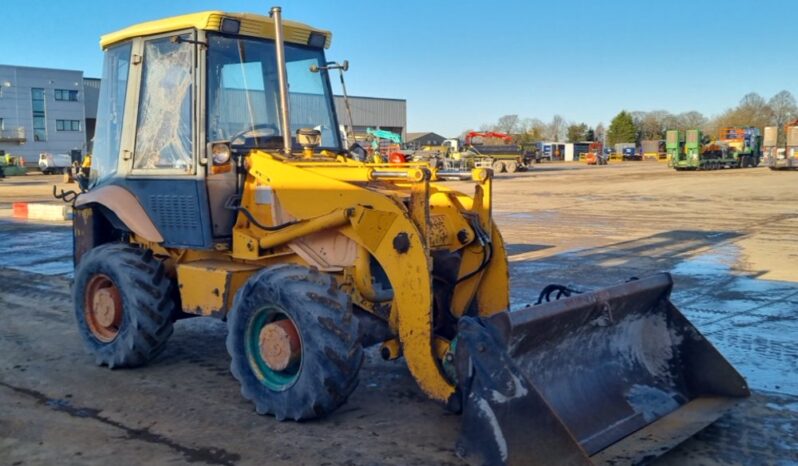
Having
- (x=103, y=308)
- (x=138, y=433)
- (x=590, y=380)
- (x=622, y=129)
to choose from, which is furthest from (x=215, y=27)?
(x=622, y=129)

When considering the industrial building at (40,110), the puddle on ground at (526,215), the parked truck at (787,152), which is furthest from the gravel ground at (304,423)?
the industrial building at (40,110)

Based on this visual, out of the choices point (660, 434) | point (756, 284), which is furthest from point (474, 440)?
point (756, 284)

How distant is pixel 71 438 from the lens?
15.9ft

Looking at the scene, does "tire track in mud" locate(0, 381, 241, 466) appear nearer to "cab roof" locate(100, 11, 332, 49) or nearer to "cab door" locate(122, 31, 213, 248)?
"cab door" locate(122, 31, 213, 248)

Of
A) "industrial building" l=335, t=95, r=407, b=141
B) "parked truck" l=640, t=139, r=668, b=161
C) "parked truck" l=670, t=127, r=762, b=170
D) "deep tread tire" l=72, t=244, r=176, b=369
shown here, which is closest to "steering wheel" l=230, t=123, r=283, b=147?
"deep tread tire" l=72, t=244, r=176, b=369

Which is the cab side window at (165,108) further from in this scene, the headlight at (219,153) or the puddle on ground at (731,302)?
the puddle on ground at (731,302)

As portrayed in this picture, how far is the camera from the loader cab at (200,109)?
5.96 m

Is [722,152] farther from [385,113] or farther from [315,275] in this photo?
[315,275]

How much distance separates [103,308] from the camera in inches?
251

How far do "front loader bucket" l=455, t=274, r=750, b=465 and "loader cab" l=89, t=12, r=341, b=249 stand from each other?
2712 millimetres

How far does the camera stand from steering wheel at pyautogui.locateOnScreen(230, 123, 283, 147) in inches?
240

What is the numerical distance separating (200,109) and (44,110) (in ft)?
223

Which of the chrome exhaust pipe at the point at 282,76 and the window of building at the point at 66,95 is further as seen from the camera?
the window of building at the point at 66,95

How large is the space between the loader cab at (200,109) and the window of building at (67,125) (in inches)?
2639
